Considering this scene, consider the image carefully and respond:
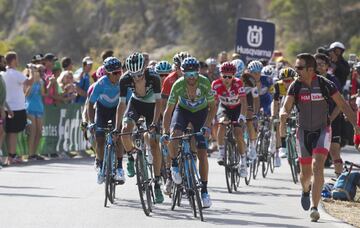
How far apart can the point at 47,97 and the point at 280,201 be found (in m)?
9.44

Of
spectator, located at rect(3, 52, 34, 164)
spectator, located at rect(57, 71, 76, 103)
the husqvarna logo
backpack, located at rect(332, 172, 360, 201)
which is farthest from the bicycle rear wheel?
the husqvarna logo

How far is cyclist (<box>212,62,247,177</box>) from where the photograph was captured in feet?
53.6

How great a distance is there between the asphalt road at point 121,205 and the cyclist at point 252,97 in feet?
2.35

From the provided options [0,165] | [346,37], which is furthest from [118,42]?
[0,165]

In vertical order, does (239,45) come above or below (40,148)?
above

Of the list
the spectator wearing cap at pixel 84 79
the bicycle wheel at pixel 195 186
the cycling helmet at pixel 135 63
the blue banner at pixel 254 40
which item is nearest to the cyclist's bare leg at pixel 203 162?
the bicycle wheel at pixel 195 186

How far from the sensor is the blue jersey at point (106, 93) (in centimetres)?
1462

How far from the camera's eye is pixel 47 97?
76.5ft

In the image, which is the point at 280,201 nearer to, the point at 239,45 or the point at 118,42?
the point at 239,45

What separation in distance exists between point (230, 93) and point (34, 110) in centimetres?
636

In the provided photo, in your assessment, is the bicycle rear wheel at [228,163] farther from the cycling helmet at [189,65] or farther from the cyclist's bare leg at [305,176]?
the cycling helmet at [189,65]

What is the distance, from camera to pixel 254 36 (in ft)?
92.9

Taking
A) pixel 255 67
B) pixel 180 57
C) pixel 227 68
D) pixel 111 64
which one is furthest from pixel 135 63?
pixel 255 67

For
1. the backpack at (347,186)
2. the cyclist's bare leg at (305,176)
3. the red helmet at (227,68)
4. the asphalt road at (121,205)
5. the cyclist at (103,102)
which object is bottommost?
the asphalt road at (121,205)
